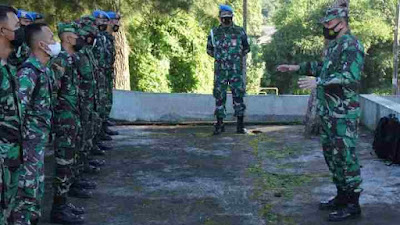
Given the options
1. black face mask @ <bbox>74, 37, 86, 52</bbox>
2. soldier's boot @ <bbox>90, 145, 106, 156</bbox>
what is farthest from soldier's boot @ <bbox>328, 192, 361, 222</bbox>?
soldier's boot @ <bbox>90, 145, 106, 156</bbox>

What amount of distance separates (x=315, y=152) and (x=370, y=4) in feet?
99.8

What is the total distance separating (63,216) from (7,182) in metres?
1.43

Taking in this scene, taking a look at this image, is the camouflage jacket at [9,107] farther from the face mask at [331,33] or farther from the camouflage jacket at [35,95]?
the face mask at [331,33]

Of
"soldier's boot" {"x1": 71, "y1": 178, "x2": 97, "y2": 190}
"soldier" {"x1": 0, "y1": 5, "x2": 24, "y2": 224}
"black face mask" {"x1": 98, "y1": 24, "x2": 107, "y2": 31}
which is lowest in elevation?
"soldier's boot" {"x1": 71, "y1": 178, "x2": 97, "y2": 190}

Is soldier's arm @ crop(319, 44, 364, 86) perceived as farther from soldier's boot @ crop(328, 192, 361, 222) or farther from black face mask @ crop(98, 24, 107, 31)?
black face mask @ crop(98, 24, 107, 31)

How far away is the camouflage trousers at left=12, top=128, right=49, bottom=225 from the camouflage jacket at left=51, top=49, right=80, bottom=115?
0.58 metres

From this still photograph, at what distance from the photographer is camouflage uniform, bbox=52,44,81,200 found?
4.45m

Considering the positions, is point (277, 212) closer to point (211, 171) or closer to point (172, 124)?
point (211, 171)

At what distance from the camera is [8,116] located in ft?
10.5

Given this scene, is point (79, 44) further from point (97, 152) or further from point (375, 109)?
point (375, 109)

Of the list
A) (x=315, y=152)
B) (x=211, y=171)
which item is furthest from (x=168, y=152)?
(x=315, y=152)

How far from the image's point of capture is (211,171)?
632 cm

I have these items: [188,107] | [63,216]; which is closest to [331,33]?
[63,216]

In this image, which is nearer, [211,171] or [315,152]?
[211,171]
